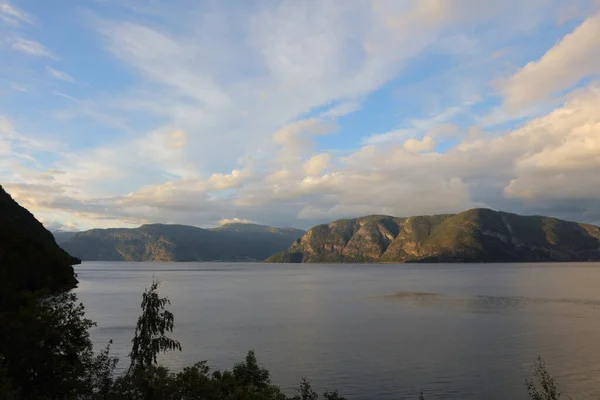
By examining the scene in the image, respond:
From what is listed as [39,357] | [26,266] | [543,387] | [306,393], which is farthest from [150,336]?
[26,266]

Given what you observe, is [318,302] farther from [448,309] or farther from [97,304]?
[97,304]

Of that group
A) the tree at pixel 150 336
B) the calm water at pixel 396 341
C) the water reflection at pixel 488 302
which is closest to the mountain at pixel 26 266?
the calm water at pixel 396 341

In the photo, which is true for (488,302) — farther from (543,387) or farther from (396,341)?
(543,387)

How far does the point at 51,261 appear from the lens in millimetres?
168500

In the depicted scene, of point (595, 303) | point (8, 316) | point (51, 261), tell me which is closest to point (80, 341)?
point (8, 316)

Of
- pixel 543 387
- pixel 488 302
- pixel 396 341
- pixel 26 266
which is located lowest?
pixel 488 302

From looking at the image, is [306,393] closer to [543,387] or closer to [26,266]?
[543,387]

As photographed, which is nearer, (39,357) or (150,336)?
(39,357)

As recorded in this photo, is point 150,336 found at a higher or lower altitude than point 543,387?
higher

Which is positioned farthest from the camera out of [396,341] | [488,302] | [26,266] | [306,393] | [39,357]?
[488,302]

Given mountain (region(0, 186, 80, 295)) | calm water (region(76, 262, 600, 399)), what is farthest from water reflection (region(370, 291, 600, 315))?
mountain (region(0, 186, 80, 295))

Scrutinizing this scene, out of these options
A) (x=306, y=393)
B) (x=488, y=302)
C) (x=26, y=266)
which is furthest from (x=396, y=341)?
(x=26, y=266)

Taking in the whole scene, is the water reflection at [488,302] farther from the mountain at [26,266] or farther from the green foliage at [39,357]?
the green foliage at [39,357]

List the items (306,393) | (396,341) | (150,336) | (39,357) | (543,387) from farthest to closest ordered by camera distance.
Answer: (396,341), (306,393), (150,336), (543,387), (39,357)
